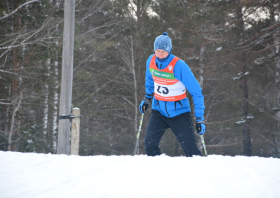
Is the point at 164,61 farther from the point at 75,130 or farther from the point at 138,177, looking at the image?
the point at 75,130

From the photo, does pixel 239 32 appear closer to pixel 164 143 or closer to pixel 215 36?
pixel 215 36

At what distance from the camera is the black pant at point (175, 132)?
345cm

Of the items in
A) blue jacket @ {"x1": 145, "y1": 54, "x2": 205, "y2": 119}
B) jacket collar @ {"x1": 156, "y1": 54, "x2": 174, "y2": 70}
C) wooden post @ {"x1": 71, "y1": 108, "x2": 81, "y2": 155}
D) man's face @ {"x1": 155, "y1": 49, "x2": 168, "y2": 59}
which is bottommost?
wooden post @ {"x1": 71, "y1": 108, "x2": 81, "y2": 155}

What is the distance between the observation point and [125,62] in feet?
→ 47.2

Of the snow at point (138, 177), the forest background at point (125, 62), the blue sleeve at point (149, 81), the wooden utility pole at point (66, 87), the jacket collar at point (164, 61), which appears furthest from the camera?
the forest background at point (125, 62)

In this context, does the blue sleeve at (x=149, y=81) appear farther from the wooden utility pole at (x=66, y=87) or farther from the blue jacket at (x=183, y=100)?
the wooden utility pole at (x=66, y=87)

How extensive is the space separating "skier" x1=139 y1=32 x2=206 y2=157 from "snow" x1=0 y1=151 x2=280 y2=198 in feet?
Result: 1.86

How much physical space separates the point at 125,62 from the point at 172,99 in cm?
1104

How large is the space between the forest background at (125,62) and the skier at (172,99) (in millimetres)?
4616

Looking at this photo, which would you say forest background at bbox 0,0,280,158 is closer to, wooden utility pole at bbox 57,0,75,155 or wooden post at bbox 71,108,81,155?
wooden utility pole at bbox 57,0,75,155

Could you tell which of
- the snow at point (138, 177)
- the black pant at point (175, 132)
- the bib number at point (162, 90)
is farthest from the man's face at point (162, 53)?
the snow at point (138, 177)

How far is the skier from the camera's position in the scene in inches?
137

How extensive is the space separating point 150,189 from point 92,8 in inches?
430

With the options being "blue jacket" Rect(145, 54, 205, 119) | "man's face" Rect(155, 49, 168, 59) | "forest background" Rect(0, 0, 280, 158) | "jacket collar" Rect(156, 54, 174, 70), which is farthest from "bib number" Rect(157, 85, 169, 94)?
"forest background" Rect(0, 0, 280, 158)
